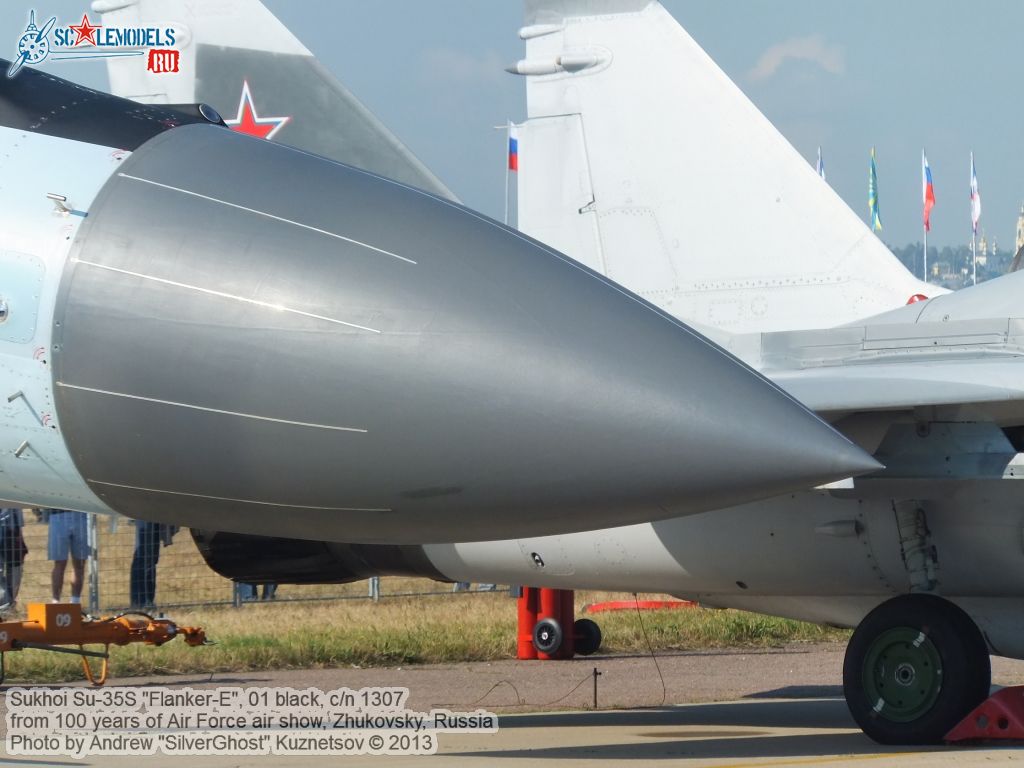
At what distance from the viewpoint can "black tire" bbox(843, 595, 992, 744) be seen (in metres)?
7.04

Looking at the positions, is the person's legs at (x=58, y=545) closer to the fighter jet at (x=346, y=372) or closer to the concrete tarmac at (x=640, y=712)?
the concrete tarmac at (x=640, y=712)

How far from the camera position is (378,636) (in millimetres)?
11906

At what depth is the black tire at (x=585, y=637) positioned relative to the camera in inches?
471

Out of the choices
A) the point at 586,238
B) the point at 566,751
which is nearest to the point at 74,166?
the point at 566,751

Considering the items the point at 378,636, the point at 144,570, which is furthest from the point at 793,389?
the point at 144,570

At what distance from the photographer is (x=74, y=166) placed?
4930mm

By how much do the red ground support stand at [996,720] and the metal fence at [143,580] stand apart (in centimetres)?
691

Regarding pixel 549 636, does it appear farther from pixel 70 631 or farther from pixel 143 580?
pixel 70 631

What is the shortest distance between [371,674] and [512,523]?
21.0 ft

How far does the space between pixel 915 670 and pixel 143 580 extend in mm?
8271

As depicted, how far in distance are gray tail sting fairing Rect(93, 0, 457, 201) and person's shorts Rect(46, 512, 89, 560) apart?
4.86 meters

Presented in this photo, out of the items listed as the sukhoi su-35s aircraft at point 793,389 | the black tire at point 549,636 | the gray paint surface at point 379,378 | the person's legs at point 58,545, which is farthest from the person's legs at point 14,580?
the gray paint surface at point 379,378

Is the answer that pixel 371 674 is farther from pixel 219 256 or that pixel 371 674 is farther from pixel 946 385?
pixel 219 256

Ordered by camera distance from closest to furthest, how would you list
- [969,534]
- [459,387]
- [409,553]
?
[459,387]
[969,534]
[409,553]
